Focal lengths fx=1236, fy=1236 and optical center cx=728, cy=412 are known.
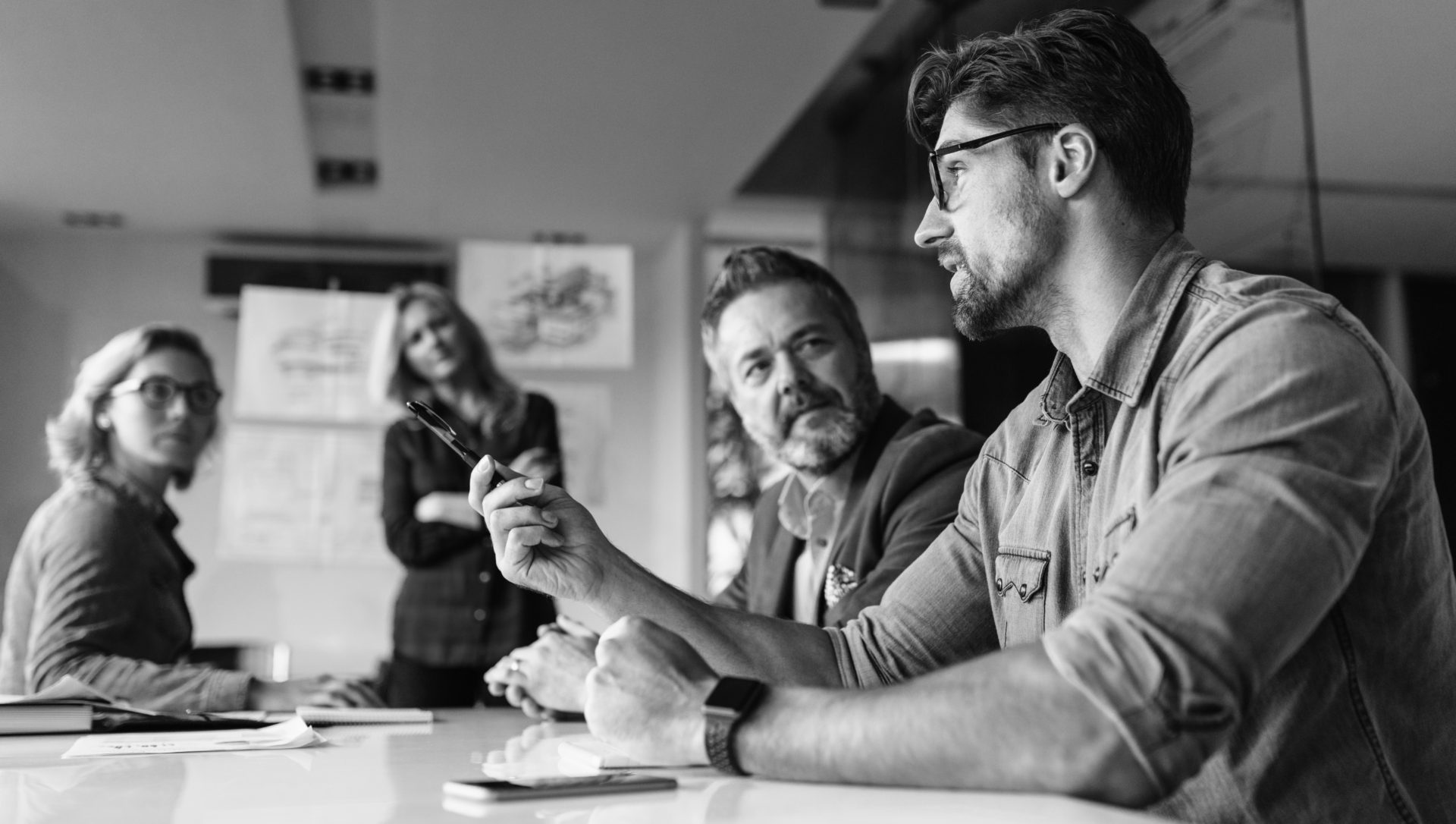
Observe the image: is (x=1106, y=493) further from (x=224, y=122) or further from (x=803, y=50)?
(x=224, y=122)

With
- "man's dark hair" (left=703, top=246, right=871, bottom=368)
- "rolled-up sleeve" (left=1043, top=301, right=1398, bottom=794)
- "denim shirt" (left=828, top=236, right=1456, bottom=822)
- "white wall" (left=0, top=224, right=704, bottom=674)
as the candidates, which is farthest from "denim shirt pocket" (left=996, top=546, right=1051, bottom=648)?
"white wall" (left=0, top=224, right=704, bottom=674)

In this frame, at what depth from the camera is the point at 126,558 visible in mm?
2361

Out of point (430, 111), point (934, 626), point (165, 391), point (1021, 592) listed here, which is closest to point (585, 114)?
point (430, 111)

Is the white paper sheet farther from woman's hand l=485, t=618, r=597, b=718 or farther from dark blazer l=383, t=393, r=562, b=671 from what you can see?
dark blazer l=383, t=393, r=562, b=671

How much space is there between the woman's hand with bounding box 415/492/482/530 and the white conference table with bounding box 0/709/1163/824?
2.17 m

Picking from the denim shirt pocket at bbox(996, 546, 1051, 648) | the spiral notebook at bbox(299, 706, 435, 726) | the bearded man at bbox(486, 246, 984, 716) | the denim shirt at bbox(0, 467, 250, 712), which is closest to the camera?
the denim shirt pocket at bbox(996, 546, 1051, 648)

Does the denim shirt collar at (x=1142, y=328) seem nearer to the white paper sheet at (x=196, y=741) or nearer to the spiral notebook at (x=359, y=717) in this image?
the white paper sheet at (x=196, y=741)

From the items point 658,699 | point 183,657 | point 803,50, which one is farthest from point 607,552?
point 803,50

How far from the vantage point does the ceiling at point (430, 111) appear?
3.59m

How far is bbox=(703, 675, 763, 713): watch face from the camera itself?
0.98 metres

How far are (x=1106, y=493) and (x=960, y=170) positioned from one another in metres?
0.43

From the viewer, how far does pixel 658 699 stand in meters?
1.04

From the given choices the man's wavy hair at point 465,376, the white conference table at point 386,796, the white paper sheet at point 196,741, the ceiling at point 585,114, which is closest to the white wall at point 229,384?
the ceiling at point 585,114

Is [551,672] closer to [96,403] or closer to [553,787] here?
[553,787]
